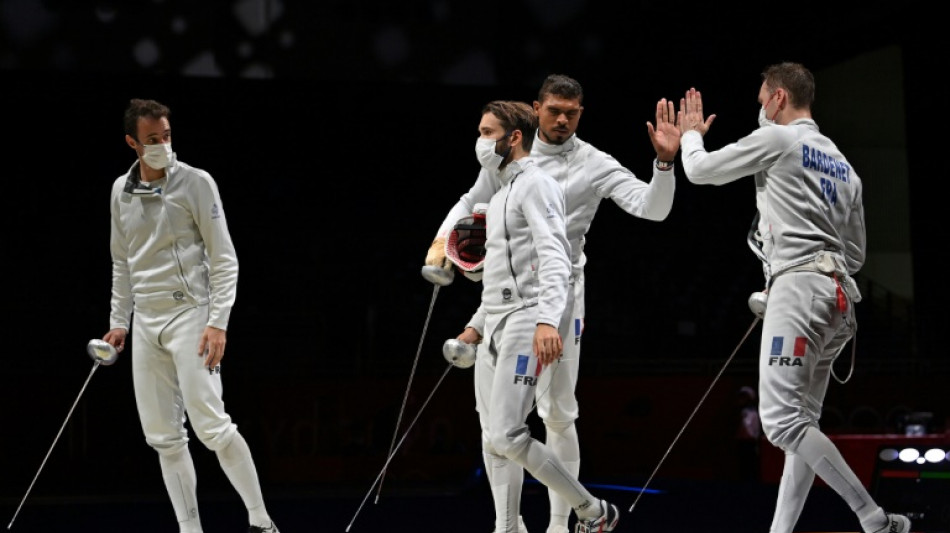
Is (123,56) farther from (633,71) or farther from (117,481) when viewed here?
(633,71)

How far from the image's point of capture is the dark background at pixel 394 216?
731 cm

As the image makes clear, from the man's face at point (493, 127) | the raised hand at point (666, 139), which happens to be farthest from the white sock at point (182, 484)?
the raised hand at point (666, 139)

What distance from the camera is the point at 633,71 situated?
25.0 ft

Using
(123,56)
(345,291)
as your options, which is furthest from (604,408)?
(123,56)

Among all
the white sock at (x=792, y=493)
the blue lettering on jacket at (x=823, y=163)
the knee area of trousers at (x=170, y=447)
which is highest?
the blue lettering on jacket at (x=823, y=163)

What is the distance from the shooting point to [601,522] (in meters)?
3.34

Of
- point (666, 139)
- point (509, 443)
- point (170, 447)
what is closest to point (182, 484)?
point (170, 447)

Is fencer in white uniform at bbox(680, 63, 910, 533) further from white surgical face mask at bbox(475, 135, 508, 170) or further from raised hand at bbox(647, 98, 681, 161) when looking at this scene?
white surgical face mask at bbox(475, 135, 508, 170)

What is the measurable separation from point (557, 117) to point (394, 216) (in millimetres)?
6270

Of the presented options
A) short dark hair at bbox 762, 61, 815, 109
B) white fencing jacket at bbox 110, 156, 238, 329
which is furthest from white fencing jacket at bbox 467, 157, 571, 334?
white fencing jacket at bbox 110, 156, 238, 329

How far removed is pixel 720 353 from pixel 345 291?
297 cm

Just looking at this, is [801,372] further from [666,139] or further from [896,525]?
[666,139]

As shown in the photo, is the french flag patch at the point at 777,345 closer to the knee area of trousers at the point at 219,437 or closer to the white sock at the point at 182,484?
the knee area of trousers at the point at 219,437

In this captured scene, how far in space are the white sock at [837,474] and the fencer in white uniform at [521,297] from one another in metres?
0.60
